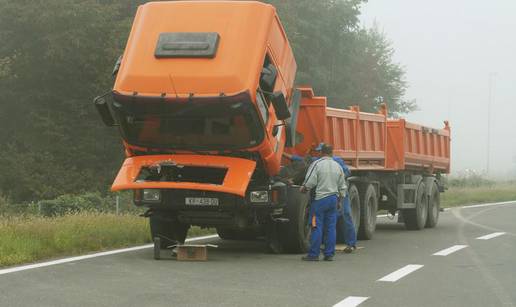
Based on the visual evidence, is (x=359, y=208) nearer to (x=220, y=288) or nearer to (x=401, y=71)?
(x=220, y=288)

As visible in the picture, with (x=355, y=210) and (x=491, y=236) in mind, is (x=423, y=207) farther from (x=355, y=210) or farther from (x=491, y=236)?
(x=355, y=210)

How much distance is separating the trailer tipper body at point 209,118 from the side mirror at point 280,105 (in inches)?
0.5

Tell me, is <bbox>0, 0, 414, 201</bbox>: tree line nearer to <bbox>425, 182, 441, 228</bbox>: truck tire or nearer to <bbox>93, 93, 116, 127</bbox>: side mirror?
<bbox>425, 182, 441, 228</bbox>: truck tire

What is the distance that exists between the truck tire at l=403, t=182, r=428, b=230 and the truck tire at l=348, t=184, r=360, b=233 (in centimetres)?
373

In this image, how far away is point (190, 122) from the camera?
1135 centimetres

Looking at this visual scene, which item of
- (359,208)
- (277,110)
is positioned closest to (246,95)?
(277,110)

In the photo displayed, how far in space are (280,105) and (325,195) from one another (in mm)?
1361

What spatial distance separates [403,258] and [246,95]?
3.29 m

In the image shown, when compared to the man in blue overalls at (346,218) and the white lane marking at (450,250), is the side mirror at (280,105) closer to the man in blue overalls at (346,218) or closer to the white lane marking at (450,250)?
the man in blue overalls at (346,218)

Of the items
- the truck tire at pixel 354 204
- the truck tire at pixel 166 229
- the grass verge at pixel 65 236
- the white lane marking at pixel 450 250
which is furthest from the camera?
the truck tire at pixel 354 204

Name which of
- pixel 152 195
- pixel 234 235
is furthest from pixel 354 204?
pixel 152 195

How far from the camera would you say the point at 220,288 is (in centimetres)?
857

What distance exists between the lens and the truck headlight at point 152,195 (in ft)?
37.1

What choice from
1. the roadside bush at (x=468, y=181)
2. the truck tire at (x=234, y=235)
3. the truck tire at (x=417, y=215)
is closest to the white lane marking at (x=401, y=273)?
the truck tire at (x=234, y=235)
